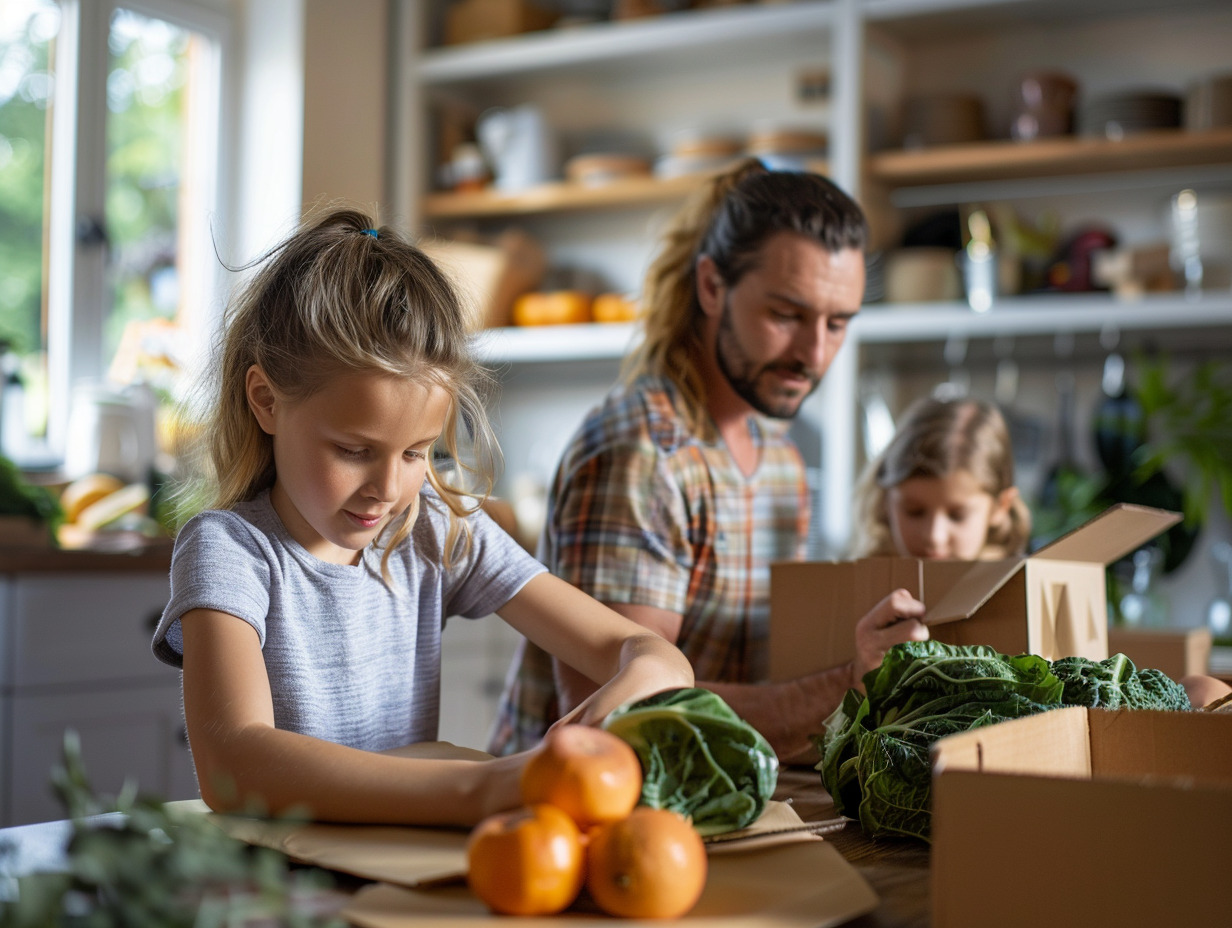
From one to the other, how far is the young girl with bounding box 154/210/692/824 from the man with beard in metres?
0.32

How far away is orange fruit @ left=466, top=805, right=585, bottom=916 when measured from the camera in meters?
0.61

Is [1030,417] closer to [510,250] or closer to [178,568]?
[510,250]

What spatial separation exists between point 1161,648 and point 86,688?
189 cm

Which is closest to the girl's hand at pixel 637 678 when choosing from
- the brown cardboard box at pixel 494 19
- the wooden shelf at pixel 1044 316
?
the wooden shelf at pixel 1044 316

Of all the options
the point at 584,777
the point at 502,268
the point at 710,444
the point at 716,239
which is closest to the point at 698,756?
the point at 584,777

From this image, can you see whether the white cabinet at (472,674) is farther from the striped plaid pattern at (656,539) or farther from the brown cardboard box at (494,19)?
the brown cardboard box at (494,19)

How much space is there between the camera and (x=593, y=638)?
1.14 meters

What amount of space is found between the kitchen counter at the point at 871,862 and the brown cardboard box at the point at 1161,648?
1.94ft

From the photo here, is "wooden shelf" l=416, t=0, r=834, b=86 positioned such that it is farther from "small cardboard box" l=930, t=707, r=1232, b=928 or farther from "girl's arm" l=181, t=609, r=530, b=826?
"small cardboard box" l=930, t=707, r=1232, b=928

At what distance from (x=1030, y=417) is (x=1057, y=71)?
2.64 ft

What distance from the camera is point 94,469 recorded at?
9.84 feet

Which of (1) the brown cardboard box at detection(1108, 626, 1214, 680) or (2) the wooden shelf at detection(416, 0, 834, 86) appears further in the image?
A: (2) the wooden shelf at detection(416, 0, 834, 86)

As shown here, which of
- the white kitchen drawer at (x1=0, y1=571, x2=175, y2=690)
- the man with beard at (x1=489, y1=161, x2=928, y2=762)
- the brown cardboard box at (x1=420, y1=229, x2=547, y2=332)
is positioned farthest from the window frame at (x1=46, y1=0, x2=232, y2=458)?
the man with beard at (x1=489, y1=161, x2=928, y2=762)

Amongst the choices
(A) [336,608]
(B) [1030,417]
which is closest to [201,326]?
(B) [1030,417]
